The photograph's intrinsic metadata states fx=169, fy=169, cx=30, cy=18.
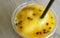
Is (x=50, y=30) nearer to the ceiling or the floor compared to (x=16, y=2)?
nearer to the floor

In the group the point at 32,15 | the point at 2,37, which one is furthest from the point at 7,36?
the point at 32,15

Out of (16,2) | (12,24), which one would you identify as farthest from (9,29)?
(16,2)

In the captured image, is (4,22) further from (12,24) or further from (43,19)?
(43,19)
